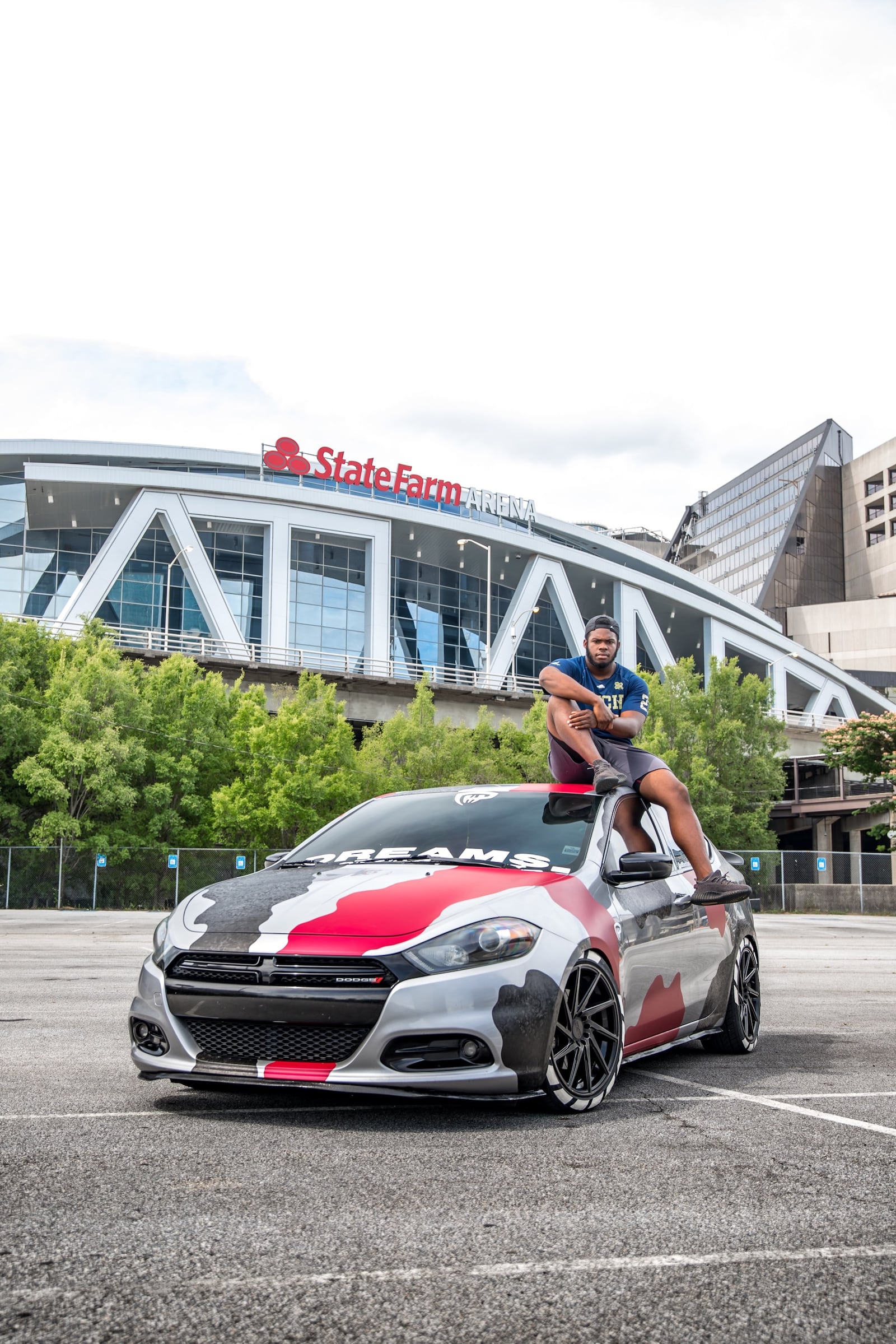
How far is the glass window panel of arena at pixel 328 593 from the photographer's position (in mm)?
60188

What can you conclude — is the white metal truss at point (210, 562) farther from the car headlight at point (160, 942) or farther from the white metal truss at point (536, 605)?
the car headlight at point (160, 942)

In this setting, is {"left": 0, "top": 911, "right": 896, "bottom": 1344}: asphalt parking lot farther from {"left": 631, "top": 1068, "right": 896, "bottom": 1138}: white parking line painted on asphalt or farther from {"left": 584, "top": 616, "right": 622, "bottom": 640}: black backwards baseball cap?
{"left": 584, "top": 616, "right": 622, "bottom": 640}: black backwards baseball cap

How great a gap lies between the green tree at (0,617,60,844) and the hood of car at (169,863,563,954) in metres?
35.0

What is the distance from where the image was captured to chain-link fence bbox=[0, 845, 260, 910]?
36312 millimetres

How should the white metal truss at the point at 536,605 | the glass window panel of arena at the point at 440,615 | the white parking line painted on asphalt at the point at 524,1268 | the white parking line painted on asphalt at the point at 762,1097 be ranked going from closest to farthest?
1. the white parking line painted on asphalt at the point at 524,1268
2. the white parking line painted on asphalt at the point at 762,1097
3. the white metal truss at the point at 536,605
4. the glass window panel of arena at the point at 440,615

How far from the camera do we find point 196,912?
5262 mm

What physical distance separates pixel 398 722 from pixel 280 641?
50.9ft

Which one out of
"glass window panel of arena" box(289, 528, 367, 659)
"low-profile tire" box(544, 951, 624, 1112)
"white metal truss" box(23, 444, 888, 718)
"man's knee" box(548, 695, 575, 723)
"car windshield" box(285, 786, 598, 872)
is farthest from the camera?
"glass window panel of arena" box(289, 528, 367, 659)

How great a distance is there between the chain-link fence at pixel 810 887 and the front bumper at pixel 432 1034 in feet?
121

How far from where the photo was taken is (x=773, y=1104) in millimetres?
5305

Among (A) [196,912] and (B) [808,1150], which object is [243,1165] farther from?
(B) [808,1150]

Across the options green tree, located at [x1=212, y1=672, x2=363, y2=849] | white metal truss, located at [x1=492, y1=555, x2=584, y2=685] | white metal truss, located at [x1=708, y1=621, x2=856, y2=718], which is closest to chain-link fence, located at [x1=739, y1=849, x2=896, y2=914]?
green tree, located at [x1=212, y1=672, x2=363, y2=849]

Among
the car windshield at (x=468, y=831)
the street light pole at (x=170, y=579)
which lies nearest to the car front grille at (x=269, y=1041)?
the car windshield at (x=468, y=831)

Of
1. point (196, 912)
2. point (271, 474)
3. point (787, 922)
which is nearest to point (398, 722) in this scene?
point (787, 922)
